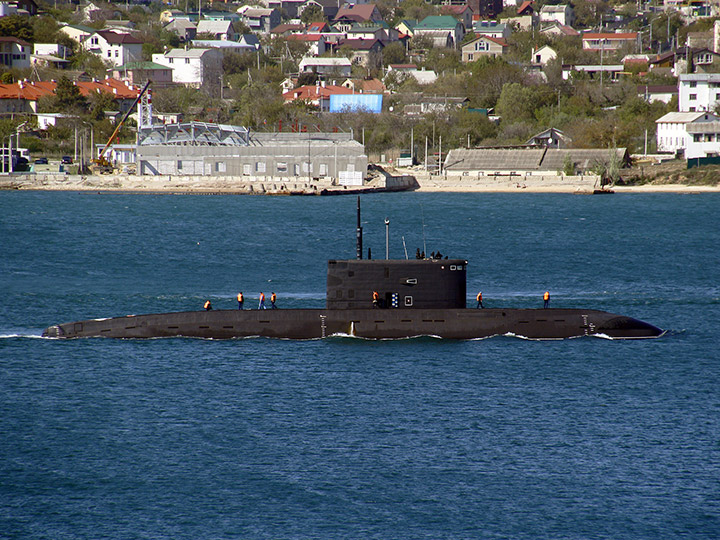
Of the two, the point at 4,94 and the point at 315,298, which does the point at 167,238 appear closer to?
the point at 315,298

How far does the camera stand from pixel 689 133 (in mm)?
117812

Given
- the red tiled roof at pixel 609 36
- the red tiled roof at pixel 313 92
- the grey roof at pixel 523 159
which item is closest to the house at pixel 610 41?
the red tiled roof at pixel 609 36

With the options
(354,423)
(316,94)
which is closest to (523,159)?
(316,94)

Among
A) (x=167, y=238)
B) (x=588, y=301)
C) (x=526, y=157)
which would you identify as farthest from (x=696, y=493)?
(x=526, y=157)

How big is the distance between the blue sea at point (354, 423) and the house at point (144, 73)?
109m

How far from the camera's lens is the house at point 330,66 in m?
174

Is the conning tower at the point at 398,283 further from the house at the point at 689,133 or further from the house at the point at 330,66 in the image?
the house at the point at 330,66

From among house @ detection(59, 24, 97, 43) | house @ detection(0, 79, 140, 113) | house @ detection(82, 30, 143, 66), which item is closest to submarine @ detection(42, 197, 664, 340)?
house @ detection(0, 79, 140, 113)

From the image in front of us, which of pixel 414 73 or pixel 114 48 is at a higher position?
pixel 114 48

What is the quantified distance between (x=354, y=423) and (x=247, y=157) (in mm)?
86602

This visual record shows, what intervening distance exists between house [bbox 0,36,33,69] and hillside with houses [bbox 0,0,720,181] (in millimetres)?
206

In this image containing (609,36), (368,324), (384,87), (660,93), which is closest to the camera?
(368,324)

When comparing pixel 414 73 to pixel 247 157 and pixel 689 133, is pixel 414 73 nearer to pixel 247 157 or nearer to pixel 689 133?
pixel 689 133

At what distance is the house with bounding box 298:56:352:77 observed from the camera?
6855 inches
